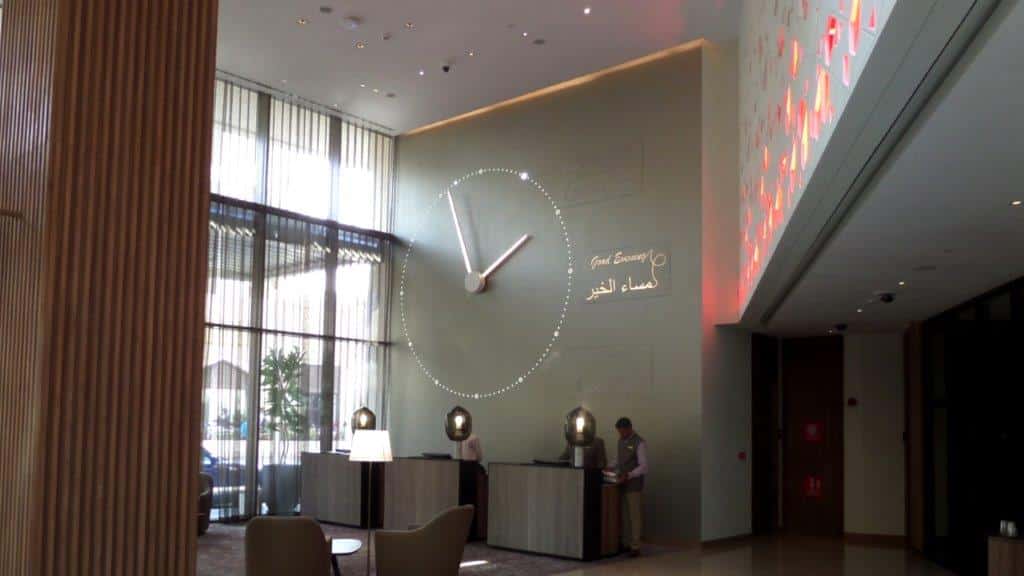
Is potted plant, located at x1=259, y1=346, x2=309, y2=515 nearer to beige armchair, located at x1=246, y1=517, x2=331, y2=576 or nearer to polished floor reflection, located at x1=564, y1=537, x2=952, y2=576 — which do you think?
polished floor reflection, located at x1=564, y1=537, x2=952, y2=576

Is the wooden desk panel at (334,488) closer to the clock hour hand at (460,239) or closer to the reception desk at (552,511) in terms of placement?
the reception desk at (552,511)

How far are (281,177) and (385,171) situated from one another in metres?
2.07

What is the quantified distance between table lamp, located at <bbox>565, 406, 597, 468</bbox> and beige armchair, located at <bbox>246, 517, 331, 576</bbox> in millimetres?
4346

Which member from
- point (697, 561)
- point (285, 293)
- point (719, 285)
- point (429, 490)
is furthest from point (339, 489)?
point (719, 285)

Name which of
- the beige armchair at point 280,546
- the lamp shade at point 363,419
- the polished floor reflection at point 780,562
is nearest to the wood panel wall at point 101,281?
the beige armchair at point 280,546

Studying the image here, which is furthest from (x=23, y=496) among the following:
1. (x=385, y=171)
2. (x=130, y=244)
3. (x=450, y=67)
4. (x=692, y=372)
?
(x=385, y=171)

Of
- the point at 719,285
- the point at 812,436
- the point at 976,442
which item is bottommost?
the point at 812,436

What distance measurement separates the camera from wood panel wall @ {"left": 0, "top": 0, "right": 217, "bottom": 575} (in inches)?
166

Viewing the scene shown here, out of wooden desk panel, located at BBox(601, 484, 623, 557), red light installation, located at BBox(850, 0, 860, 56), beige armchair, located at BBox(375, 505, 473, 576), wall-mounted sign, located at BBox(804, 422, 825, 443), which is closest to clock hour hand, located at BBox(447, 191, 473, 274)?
wooden desk panel, located at BBox(601, 484, 623, 557)

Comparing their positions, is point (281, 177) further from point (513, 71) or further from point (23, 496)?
point (23, 496)

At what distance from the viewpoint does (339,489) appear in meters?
12.4

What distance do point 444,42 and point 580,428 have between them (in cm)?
499

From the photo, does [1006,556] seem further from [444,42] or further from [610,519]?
[444,42]

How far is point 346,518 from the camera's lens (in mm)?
12328
